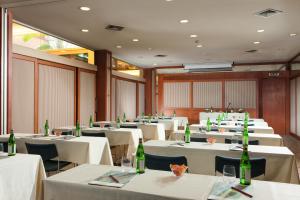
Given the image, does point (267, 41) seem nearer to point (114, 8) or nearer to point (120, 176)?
point (114, 8)

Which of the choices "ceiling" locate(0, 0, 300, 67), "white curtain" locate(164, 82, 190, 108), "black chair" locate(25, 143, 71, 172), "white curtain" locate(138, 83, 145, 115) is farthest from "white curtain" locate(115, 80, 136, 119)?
"black chair" locate(25, 143, 71, 172)

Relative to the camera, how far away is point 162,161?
2.75 meters

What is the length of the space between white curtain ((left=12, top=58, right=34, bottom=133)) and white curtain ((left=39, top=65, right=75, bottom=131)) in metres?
0.34

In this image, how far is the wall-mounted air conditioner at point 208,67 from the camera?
12.1m

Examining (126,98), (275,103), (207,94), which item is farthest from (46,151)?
(275,103)

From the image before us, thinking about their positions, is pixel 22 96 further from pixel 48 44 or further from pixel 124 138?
pixel 124 138

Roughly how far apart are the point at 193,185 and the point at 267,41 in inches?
278

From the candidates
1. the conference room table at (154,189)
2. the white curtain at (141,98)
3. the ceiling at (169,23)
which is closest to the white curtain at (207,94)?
Answer: the white curtain at (141,98)

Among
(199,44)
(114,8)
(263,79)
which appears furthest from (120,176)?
(263,79)

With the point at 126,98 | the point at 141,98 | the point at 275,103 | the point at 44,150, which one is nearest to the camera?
the point at 44,150

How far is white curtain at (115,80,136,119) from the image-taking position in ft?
35.4

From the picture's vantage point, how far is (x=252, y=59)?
11.2 m

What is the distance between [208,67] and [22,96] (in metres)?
8.37

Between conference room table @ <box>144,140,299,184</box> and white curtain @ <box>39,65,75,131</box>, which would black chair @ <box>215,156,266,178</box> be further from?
white curtain @ <box>39,65,75,131</box>
